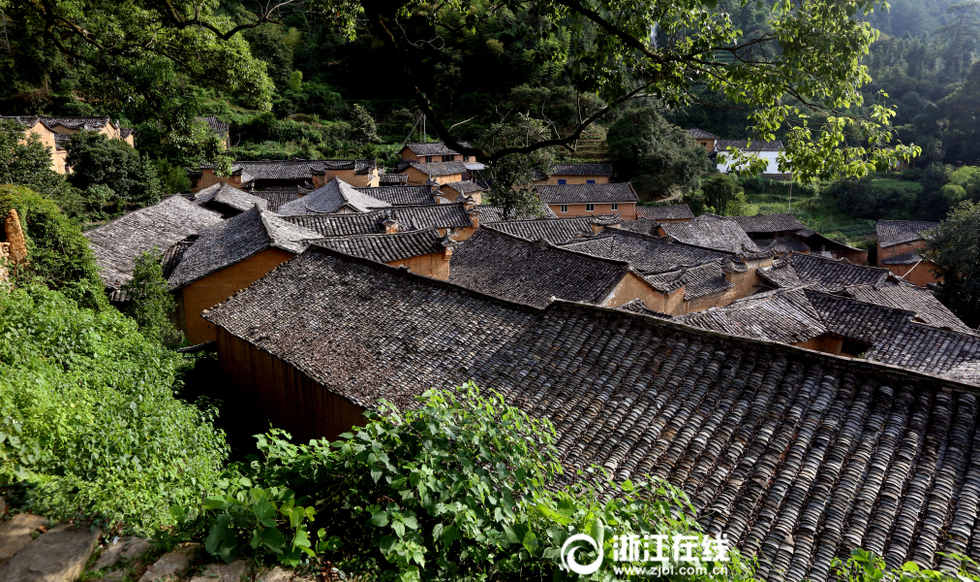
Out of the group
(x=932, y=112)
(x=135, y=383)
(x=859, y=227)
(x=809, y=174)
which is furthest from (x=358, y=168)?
(x=932, y=112)

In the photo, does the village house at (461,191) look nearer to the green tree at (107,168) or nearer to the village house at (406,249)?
the green tree at (107,168)

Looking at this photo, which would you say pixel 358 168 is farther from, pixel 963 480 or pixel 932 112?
pixel 932 112

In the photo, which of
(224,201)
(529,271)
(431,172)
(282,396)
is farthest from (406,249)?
(431,172)

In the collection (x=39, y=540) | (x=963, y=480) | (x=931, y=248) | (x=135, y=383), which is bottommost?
(x=931, y=248)

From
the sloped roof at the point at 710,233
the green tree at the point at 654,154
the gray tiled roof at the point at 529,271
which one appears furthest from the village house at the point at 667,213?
the gray tiled roof at the point at 529,271

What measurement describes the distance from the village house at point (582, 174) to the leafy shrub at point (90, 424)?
54947 mm

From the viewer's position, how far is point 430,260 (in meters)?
18.0

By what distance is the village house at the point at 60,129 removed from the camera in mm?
33500

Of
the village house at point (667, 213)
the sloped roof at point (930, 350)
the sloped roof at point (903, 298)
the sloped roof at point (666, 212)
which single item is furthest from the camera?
the sloped roof at point (666, 212)

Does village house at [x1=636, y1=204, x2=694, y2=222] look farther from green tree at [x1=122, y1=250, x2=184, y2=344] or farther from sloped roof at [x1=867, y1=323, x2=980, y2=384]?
green tree at [x1=122, y1=250, x2=184, y2=344]

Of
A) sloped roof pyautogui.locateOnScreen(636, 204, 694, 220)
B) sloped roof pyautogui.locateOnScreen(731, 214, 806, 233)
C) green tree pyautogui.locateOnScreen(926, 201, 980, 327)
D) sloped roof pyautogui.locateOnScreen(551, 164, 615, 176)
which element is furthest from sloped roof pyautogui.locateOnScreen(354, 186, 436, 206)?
green tree pyautogui.locateOnScreen(926, 201, 980, 327)

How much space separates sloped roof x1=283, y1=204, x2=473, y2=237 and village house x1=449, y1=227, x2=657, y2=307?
423 centimetres

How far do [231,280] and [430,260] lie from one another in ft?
20.4

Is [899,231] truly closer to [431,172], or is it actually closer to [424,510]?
[431,172]
